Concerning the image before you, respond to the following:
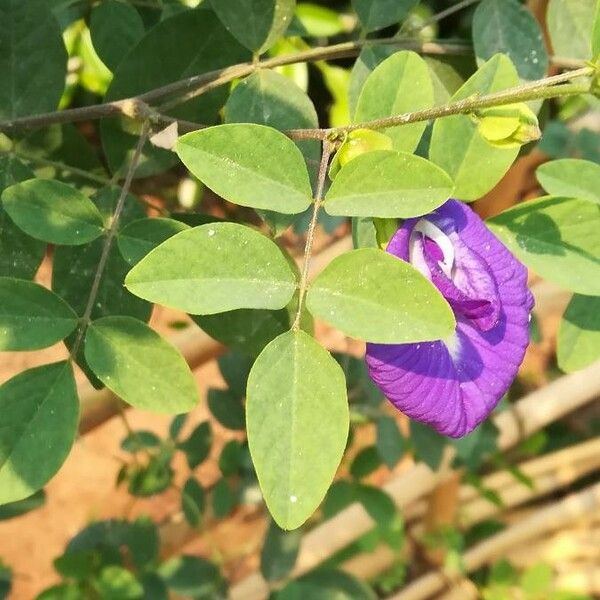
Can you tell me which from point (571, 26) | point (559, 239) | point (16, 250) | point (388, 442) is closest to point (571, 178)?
point (559, 239)

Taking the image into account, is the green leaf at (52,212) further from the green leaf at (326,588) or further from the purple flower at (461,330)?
the green leaf at (326,588)

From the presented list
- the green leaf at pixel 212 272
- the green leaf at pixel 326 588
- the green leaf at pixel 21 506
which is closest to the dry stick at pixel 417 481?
the green leaf at pixel 326 588

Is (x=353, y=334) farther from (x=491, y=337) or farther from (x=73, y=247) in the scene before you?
(x=73, y=247)

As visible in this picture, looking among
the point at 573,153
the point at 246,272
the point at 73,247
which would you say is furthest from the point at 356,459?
the point at 246,272

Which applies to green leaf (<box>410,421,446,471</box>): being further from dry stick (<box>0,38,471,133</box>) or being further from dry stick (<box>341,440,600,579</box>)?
dry stick (<box>0,38,471,133</box>)

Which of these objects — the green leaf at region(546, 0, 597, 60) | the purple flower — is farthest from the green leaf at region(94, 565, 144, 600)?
the green leaf at region(546, 0, 597, 60)
